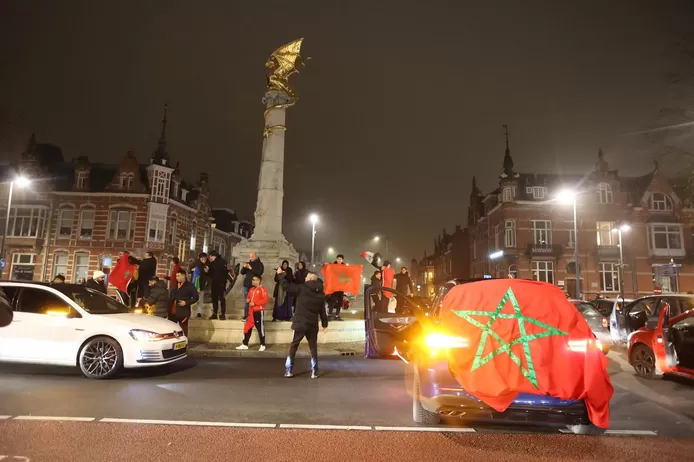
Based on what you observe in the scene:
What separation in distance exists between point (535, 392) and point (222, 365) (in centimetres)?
678

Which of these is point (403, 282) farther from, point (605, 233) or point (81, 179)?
point (81, 179)

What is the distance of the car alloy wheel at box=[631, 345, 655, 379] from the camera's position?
8.56 meters

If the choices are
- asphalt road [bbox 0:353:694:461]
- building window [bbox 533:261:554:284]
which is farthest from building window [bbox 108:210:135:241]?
building window [bbox 533:261:554:284]

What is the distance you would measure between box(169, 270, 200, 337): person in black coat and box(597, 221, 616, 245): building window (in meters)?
43.5

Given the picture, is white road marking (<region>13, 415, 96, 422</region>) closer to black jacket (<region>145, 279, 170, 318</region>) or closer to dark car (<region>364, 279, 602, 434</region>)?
dark car (<region>364, 279, 602, 434</region>)

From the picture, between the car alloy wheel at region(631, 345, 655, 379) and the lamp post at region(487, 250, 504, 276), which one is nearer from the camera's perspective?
the car alloy wheel at region(631, 345, 655, 379)

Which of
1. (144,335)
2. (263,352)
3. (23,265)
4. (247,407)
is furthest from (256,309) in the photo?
(23,265)

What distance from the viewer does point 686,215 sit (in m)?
42.9

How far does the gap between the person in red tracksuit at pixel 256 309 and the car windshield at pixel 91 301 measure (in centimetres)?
266

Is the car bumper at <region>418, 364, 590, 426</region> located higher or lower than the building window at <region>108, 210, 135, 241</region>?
lower

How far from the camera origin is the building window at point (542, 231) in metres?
43.7

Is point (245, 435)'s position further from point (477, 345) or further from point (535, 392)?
point (535, 392)

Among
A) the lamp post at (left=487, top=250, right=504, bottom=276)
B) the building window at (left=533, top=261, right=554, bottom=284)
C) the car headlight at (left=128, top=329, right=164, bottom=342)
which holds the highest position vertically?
the lamp post at (left=487, top=250, right=504, bottom=276)

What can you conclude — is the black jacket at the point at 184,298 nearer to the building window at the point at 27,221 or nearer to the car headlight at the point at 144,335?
the car headlight at the point at 144,335
